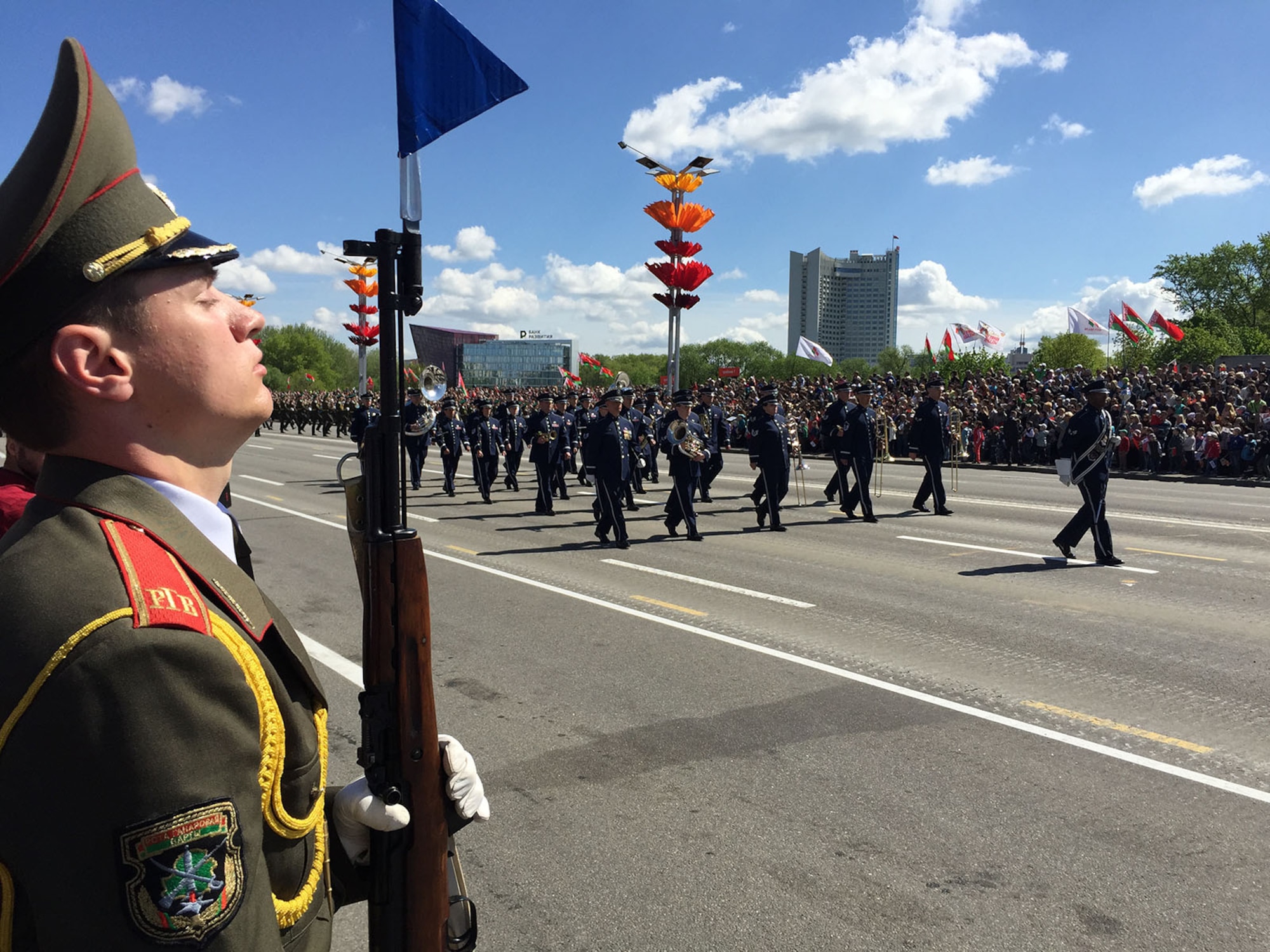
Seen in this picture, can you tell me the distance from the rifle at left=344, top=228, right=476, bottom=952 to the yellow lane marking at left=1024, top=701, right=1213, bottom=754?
4700mm

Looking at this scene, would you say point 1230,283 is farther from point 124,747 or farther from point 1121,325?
point 124,747

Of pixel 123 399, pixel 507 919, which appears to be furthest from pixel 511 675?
pixel 123 399

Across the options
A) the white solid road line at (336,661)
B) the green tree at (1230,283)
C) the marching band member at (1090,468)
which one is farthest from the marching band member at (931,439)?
the green tree at (1230,283)

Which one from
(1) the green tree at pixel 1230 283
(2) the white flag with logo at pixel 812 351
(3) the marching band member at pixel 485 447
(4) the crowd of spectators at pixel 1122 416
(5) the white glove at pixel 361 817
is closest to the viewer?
(5) the white glove at pixel 361 817

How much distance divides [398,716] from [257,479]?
23.2m

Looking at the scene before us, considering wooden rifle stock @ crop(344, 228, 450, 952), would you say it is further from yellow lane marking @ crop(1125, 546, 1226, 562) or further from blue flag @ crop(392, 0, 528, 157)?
yellow lane marking @ crop(1125, 546, 1226, 562)

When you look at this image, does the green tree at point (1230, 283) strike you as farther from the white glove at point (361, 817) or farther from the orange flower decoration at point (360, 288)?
the white glove at point (361, 817)

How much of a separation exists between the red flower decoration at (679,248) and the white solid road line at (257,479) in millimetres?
11373

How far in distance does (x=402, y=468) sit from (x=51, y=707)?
0.84m

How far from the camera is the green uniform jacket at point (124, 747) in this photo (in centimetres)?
109

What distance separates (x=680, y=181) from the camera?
2439cm

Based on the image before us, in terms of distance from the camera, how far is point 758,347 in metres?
152

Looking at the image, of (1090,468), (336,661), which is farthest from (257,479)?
(1090,468)

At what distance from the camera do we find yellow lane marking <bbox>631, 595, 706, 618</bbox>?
8344mm
